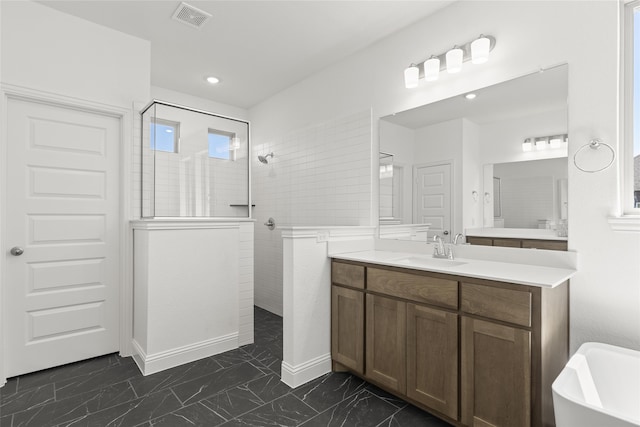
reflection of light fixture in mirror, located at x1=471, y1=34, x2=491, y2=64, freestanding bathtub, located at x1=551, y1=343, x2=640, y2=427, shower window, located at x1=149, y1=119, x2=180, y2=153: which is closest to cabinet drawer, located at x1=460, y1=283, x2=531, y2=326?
freestanding bathtub, located at x1=551, y1=343, x2=640, y2=427

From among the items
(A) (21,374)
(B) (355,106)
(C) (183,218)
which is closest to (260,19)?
(B) (355,106)

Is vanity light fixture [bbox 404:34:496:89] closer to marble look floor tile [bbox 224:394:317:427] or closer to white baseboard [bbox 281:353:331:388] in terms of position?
white baseboard [bbox 281:353:331:388]

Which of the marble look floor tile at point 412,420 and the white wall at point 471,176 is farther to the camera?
the white wall at point 471,176

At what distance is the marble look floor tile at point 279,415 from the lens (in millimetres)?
1839

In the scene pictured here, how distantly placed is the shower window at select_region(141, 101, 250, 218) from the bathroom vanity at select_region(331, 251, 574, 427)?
1465 mm

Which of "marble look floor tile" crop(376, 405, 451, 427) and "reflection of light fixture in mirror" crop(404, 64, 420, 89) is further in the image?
"reflection of light fixture in mirror" crop(404, 64, 420, 89)

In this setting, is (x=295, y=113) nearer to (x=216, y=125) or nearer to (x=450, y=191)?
(x=216, y=125)

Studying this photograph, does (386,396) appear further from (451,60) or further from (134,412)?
(451,60)

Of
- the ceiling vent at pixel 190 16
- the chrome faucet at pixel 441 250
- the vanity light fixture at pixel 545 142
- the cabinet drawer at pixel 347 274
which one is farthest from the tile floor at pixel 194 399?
the ceiling vent at pixel 190 16

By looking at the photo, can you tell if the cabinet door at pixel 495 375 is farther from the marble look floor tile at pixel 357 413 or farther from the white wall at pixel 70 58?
the white wall at pixel 70 58

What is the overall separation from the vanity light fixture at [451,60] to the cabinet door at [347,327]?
161 cm

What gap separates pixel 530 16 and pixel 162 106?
2699mm

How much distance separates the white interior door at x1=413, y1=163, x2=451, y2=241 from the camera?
2412mm

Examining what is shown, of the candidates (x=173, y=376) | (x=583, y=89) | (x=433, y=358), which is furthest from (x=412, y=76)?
(x=173, y=376)
